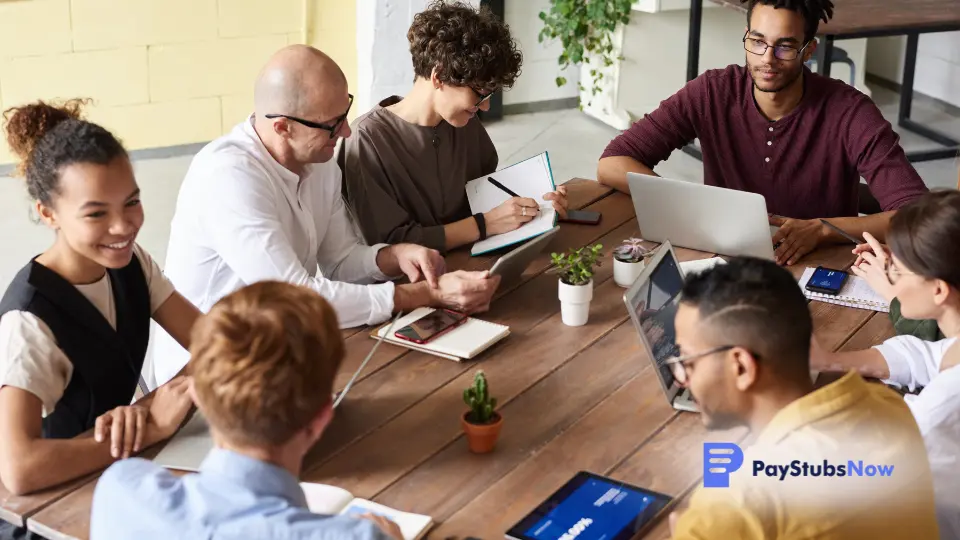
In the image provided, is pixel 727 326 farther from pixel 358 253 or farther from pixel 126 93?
pixel 126 93

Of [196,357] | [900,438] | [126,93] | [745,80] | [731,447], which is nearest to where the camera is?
[196,357]

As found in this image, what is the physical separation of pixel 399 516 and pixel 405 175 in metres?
1.35

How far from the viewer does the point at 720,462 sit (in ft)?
6.22

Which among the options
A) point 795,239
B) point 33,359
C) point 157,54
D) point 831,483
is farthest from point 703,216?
point 157,54

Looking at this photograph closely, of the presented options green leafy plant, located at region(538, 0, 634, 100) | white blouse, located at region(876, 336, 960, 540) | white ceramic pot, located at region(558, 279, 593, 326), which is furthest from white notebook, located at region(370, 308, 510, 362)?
green leafy plant, located at region(538, 0, 634, 100)

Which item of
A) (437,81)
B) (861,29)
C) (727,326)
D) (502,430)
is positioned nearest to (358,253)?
(437,81)

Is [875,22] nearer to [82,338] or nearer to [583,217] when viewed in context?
[583,217]

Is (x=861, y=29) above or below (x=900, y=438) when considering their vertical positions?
above

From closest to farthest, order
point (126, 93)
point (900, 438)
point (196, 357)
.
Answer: point (196, 357)
point (900, 438)
point (126, 93)

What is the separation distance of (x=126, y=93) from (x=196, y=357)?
13.7 ft

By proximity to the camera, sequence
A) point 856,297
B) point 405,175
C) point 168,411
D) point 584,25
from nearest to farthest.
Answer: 1. point 168,411
2. point 856,297
3. point 405,175
4. point 584,25

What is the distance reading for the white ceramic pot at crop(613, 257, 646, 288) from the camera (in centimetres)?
263

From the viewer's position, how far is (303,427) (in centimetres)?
146

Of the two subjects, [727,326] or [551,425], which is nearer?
[727,326]
